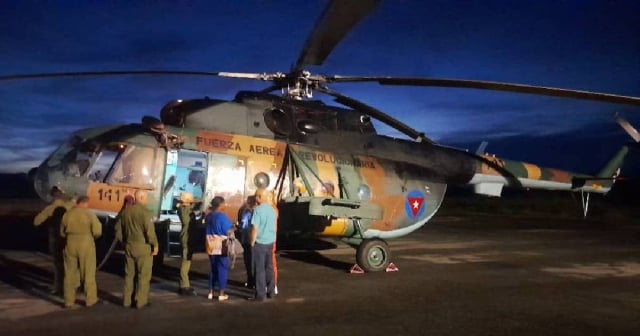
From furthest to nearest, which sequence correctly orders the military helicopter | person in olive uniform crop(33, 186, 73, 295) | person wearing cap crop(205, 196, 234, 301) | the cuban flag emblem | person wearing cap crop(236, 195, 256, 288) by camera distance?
the cuban flag emblem, the military helicopter, person wearing cap crop(236, 195, 256, 288), person in olive uniform crop(33, 186, 73, 295), person wearing cap crop(205, 196, 234, 301)

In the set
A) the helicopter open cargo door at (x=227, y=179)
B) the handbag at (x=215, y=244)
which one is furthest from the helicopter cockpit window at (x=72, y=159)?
the handbag at (x=215, y=244)

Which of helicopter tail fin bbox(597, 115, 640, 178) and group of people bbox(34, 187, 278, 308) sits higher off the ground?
helicopter tail fin bbox(597, 115, 640, 178)

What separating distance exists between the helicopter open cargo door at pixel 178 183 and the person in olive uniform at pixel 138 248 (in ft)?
7.91

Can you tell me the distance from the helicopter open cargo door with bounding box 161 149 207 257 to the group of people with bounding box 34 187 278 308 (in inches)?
51.9

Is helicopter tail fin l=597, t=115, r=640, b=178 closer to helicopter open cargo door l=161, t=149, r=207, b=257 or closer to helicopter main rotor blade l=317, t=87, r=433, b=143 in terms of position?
helicopter main rotor blade l=317, t=87, r=433, b=143

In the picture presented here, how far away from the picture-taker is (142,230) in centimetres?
766

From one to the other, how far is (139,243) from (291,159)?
14.8 ft


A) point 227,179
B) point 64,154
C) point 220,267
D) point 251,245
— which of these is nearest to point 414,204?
point 227,179

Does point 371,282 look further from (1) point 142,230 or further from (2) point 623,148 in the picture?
(2) point 623,148

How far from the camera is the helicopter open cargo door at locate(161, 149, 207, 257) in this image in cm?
1037

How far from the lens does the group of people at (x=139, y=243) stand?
7645 mm

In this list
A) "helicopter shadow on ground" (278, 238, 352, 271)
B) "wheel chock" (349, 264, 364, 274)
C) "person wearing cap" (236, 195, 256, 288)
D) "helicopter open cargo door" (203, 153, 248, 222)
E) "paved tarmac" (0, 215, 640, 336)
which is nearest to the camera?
"paved tarmac" (0, 215, 640, 336)

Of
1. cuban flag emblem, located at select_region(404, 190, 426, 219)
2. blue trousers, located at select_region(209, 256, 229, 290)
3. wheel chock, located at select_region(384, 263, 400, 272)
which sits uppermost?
cuban flag emblem, located at select_region(404, 190, 426, 219)

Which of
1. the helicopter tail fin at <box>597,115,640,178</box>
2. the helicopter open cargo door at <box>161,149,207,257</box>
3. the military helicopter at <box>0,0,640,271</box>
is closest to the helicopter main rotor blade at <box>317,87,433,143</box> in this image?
the military helicopter at <box>0,0,640,271</box>
